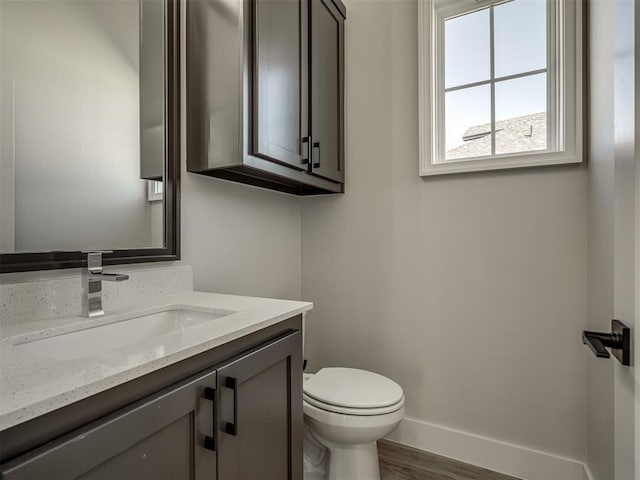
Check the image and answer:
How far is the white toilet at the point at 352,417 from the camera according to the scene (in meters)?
1.33

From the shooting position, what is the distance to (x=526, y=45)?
1.64m

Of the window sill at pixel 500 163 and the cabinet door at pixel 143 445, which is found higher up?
the window sill at pixel 500 163

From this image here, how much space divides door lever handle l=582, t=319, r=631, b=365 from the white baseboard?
43.4 inches

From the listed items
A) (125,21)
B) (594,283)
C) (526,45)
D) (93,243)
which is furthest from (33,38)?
(594,283)

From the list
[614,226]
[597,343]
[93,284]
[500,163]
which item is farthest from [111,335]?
[500,163]

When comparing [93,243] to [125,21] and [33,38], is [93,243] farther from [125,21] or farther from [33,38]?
[125,21]

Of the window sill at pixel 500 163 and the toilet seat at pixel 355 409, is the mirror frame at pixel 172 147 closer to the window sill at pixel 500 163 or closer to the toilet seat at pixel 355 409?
the toilet seat at pixel 355 409

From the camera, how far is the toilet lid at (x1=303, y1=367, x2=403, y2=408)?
1363 millimetres

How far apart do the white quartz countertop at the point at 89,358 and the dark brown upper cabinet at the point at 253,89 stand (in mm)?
606

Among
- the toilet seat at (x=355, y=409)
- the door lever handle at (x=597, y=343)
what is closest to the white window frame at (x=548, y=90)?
the door lever handle at (x=597, y=343)

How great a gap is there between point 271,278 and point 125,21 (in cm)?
128

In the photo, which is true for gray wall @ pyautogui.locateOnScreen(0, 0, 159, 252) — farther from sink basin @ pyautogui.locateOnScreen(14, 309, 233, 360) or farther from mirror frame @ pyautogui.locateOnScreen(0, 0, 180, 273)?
sink basin @ pyautogui.locateOnScreen(14, 309, 233, 360)

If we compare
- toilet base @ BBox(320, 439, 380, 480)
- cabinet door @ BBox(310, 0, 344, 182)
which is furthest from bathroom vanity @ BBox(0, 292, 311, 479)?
cabinet door @ BBox(310, 0, 344, 182)

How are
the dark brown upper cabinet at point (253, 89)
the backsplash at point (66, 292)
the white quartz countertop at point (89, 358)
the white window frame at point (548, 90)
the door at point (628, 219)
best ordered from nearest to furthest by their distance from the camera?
the white quartz countertop at point (89, 358) < the door at point (628, 219) < the backsplash at point (66, 292) < the dark brown upper cabinet at point (253, 89) < the white window frame at point (548, 90)
